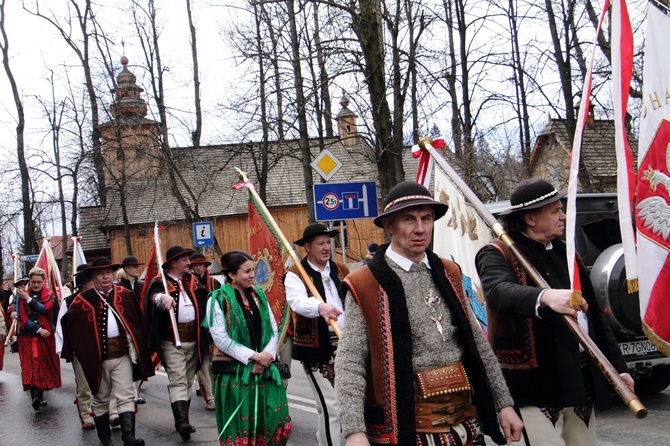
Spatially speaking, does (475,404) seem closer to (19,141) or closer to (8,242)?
(19,141)

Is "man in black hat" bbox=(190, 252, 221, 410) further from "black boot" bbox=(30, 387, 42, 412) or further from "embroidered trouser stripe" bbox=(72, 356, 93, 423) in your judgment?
"black boot" bbox=(30, 387, 42, 412)

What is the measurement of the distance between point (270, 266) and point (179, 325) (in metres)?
2.12

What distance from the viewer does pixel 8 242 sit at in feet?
252

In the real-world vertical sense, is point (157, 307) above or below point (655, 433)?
above

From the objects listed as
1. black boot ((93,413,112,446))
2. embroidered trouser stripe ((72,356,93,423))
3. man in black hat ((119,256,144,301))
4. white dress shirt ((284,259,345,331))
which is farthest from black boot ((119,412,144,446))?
man in black hat ((119,256,144,301))

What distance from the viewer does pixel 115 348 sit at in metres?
7.70

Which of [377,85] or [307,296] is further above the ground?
[377,85]

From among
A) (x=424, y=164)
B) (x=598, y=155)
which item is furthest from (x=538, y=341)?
(x=598, y=155)

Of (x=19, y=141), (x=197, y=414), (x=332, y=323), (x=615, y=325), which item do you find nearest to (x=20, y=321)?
(x=197, y=414)

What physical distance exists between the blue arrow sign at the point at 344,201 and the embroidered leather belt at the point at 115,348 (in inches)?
131

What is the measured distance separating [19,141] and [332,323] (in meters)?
29.5

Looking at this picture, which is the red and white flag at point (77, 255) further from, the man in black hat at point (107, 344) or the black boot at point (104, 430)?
the black boot at point (104, 430)

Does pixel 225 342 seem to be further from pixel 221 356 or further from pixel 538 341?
pixel 538 341

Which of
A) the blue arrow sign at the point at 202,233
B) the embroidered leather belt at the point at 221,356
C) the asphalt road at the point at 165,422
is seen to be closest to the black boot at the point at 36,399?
the asphalt road at the point at 165,422
